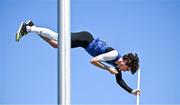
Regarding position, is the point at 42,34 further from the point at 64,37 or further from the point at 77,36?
the point at 64,37

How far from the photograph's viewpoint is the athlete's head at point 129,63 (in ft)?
7.68

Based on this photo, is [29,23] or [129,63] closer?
[29,23]

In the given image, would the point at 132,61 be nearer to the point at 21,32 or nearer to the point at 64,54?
the point at 21,32

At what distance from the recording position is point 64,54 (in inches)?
37.3

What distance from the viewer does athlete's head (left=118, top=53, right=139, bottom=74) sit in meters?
2.34

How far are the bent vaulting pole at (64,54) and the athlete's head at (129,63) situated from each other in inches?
55.9

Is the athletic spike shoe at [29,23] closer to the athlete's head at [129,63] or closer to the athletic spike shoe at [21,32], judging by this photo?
the athletic spike shoe at [21,32]

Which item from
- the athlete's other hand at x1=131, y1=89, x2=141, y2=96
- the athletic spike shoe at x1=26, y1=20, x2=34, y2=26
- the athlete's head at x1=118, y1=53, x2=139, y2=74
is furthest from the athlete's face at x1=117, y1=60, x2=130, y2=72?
the athletic spike shoe at x1=26, y1=20, x2=34, y2=26

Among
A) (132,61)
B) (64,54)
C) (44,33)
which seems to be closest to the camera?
(64,54)

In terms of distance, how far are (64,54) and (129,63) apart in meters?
1.47

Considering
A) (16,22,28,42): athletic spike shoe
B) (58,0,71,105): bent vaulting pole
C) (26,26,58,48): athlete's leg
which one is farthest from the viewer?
(16,22,28,42): athletic spike shoe

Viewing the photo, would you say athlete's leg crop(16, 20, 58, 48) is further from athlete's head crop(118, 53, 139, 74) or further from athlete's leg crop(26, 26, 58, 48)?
athlete's head crop(118, 53, 139, 74)

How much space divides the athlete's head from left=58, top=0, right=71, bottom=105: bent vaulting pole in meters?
1.42

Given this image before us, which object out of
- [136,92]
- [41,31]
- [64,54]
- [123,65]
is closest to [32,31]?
[41,31]
